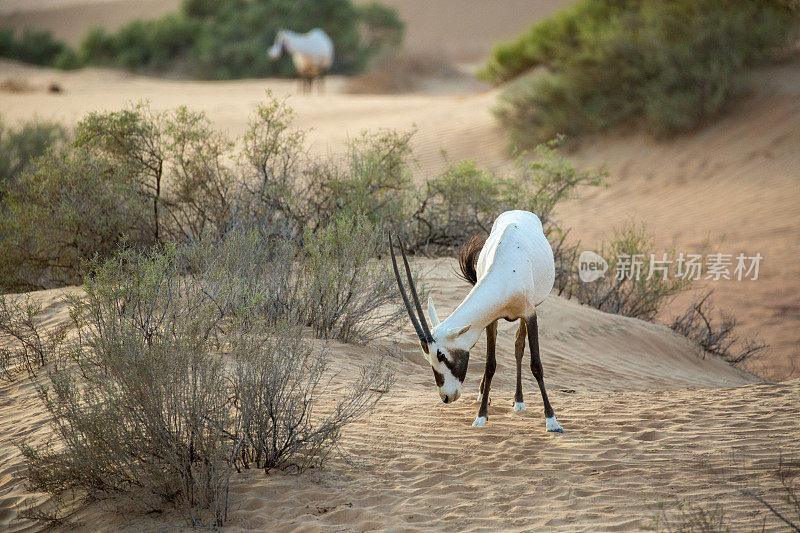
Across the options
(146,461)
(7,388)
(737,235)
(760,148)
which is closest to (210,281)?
(7,388)

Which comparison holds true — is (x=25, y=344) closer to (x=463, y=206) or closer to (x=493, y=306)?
(x=493, y=306)

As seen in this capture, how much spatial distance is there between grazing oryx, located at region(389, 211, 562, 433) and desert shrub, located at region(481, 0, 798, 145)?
13.4m

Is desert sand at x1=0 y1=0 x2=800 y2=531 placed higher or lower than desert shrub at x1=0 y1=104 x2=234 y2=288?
lower

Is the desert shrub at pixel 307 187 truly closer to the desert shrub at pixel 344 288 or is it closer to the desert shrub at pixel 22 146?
the desert shrub at pixel 344 288

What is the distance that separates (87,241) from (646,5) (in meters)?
15.9

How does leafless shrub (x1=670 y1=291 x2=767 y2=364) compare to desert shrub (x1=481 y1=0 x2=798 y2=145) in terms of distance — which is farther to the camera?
desert shrub (x1=481 y1=0 x2=798 y2=145)

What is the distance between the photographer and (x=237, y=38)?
125 feet

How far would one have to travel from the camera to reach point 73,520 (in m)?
4.32

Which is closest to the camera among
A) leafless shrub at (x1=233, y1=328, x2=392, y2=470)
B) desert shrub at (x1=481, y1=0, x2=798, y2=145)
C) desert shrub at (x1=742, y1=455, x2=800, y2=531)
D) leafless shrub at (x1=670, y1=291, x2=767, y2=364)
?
desert shrub at (x1=742, y1=455, x2=800, y2=531)

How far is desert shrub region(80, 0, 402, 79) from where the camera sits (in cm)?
3691

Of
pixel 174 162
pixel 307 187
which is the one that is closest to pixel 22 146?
pixel 174 162

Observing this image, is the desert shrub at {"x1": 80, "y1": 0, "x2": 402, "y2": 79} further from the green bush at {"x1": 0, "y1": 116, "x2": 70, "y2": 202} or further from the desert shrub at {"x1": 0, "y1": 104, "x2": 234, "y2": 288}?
the desert shrub at {"x1": 0, "y1": 104, "x2": 234, "y2": 288}

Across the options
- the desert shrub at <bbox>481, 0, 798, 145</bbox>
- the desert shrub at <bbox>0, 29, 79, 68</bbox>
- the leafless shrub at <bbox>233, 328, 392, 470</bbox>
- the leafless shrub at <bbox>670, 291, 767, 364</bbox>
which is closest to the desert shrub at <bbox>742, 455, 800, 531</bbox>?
the leafless shrub at <bbox>233, 328, 392, 470</bbox>

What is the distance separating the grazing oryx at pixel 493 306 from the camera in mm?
4895
